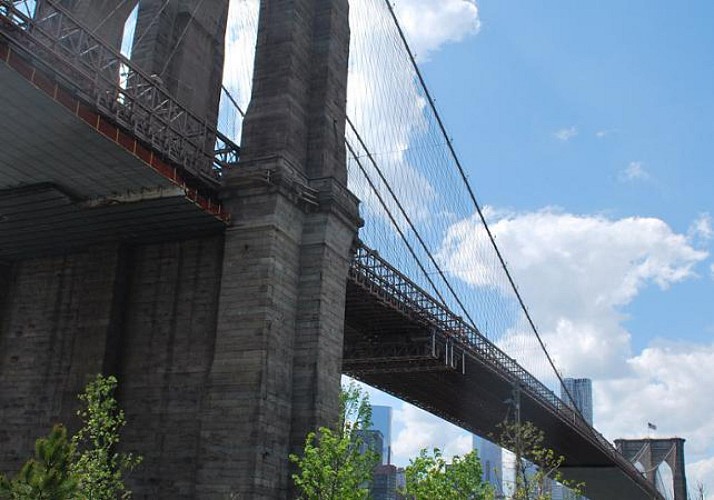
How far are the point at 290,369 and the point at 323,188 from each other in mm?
7060

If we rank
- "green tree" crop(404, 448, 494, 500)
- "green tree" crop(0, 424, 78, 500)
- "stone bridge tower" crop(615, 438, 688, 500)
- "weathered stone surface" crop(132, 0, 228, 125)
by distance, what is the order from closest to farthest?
"green tree" crop(0, 424, 78, 500), "green tree" crop(404, 448, 494, 500), "weathered stone surface" crop(132, 0, 228, 125), "stone bridge tower" crop(615, 438, 688, 500)

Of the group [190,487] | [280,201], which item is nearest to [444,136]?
[280,201]

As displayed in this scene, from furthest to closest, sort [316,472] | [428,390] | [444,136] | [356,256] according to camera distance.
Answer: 1. [428,390]
2. [444,136]
3. [356,256]
4. [316,472]

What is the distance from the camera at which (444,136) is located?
68.7m

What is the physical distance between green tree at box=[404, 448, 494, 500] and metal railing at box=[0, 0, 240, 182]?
47.5 ft

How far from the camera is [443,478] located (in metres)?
24.1

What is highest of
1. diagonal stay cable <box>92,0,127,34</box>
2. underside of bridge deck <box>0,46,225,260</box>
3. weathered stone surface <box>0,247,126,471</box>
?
diagonal stay cable <box>92,0,127,34</box>

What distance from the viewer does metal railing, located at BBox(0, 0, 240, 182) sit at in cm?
2647

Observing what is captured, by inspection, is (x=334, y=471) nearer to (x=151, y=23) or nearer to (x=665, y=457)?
(x=151, y=23)

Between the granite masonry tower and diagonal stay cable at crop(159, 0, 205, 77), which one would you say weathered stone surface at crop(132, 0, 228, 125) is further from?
the granite masonry tower

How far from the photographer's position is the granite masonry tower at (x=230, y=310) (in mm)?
30750

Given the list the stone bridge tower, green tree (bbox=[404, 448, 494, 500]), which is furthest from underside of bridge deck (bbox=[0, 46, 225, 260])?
the stone bridge tower

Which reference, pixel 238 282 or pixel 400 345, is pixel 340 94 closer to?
pixel 238 282

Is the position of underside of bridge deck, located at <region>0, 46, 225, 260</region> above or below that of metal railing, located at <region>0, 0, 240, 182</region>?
below
